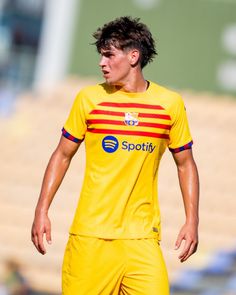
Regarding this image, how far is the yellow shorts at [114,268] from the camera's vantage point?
4.01 meters

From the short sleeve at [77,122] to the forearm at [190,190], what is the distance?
506 mm

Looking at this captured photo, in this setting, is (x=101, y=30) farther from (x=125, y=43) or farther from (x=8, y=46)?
(x=8, y=46)

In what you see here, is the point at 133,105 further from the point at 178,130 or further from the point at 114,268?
the point at 114,268

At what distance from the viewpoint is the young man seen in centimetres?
405

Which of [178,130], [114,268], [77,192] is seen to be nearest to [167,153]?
[77,192]

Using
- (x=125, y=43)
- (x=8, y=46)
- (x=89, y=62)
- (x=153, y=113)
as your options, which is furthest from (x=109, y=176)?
(x=8, y=46)

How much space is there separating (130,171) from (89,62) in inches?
514

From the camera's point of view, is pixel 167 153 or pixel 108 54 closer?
pixel 108 54

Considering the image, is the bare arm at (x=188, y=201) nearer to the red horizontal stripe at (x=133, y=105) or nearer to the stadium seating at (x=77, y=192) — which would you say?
the red horizontal stripe at (x=133, y=105)

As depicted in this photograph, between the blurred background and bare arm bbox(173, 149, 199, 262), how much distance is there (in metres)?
4.93

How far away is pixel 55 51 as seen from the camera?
17062 mm

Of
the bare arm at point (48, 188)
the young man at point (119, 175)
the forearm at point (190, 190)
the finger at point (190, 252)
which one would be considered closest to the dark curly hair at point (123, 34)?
the young man at point (119, 175)

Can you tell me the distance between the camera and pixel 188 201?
4133 mm

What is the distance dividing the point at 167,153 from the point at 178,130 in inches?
334
